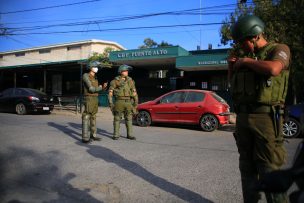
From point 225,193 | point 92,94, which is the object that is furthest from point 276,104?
point 92,94

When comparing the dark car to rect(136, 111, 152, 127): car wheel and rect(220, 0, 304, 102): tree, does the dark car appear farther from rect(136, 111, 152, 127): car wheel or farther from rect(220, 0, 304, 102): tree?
rect(220, 0, 304, 102): tree

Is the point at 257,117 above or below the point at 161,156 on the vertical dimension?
above

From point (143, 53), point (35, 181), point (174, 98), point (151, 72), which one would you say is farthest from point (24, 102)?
point (35, 181)

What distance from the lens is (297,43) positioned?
13.1 m

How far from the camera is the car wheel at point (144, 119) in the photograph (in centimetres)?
1298

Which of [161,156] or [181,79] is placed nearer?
[161,156]

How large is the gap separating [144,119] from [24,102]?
7.46 meters

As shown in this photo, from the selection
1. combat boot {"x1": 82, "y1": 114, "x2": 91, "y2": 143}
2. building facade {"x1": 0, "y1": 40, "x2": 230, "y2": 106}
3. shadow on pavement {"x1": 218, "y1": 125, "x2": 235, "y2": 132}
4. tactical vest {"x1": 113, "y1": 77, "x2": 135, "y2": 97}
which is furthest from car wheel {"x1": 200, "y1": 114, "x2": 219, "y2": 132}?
building facade {"x1": 0, "y1": 40, "x2": 230, "y2": 106}

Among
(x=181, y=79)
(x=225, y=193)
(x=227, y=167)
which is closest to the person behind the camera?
(x=225, y=193)

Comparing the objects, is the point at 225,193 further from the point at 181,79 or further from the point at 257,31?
the point at 181,79

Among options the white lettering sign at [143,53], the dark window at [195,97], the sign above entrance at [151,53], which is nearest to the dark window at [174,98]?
the dark window at [195,97]

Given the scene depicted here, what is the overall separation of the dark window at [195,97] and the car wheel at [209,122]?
668 mm

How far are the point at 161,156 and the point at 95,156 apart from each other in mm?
1313

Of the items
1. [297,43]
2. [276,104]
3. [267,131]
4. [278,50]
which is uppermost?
[297,43]
